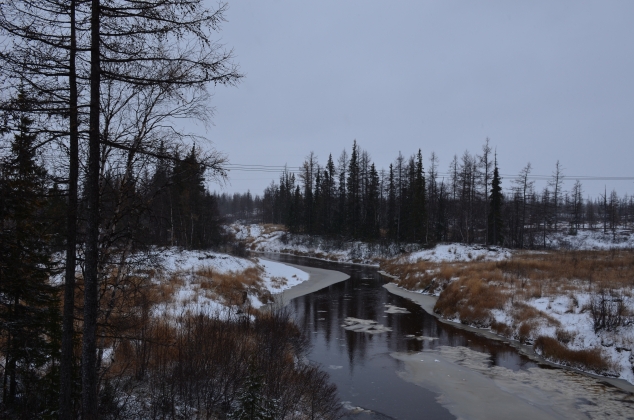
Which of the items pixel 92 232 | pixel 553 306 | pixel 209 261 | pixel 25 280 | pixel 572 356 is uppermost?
pixel 92 232

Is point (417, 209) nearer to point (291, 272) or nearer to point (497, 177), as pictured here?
point (497, 177)

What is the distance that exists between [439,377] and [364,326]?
6.07 metres

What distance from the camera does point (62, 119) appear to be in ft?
19.5

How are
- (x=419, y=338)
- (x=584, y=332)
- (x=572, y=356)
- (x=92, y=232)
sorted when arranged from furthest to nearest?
(x=419, y=338)
(x=584, y=332)
(x=572, y=356)
(x=92, y=232)

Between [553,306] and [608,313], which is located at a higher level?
[608,313]

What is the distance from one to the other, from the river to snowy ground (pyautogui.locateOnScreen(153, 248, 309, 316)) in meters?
3.92

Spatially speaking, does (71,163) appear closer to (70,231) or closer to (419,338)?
(70,231)

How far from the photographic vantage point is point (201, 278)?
21516 mm

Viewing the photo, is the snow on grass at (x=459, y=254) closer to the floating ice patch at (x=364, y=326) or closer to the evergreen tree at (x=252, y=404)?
the floating ice patch at (x=364, y=326)

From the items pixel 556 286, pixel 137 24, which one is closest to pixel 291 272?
pixel 556 286

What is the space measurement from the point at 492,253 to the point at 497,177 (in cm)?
1468

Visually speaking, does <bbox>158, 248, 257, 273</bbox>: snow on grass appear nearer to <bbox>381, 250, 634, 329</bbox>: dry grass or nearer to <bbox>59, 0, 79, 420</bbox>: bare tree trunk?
<bbox>381, 250, 634, 329</bbox>: dry grass

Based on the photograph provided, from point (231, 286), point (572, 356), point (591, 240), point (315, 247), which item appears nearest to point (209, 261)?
point (231, 286)

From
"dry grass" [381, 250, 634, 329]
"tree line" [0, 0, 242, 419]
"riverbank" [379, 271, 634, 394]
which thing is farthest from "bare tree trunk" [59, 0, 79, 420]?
"dry grass" [381, 250, 634, 329]
